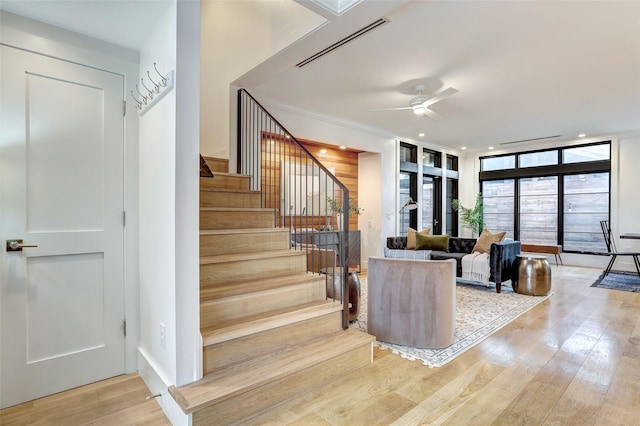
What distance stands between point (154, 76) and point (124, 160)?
2.23 feet

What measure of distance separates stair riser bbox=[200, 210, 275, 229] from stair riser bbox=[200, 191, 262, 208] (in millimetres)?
303

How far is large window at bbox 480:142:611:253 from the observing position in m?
7.56

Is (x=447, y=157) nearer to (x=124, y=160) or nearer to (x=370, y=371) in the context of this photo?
(x=370, y=371)

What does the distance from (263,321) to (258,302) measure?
0.70 feet

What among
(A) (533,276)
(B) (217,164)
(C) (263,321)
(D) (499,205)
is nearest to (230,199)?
(B) (217,164)

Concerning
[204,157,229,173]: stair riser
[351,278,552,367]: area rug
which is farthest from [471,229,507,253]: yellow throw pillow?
[204,157,229,173]: stair riser

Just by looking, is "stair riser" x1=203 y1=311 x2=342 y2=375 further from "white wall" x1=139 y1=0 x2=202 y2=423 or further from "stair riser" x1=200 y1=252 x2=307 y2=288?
"stair riser" x1=200 y1=252 x2=307 y2=288

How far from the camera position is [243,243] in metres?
2.96

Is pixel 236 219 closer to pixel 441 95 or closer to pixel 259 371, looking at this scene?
pixel 259 371

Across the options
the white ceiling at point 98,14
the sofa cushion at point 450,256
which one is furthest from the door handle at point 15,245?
the sofa cushion at point 450,256

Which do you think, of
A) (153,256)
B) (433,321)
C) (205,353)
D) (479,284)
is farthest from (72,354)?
(479,284)

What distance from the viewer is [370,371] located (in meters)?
2.45

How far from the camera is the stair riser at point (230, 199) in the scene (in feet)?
11.0

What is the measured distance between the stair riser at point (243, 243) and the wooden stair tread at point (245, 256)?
7 cm
